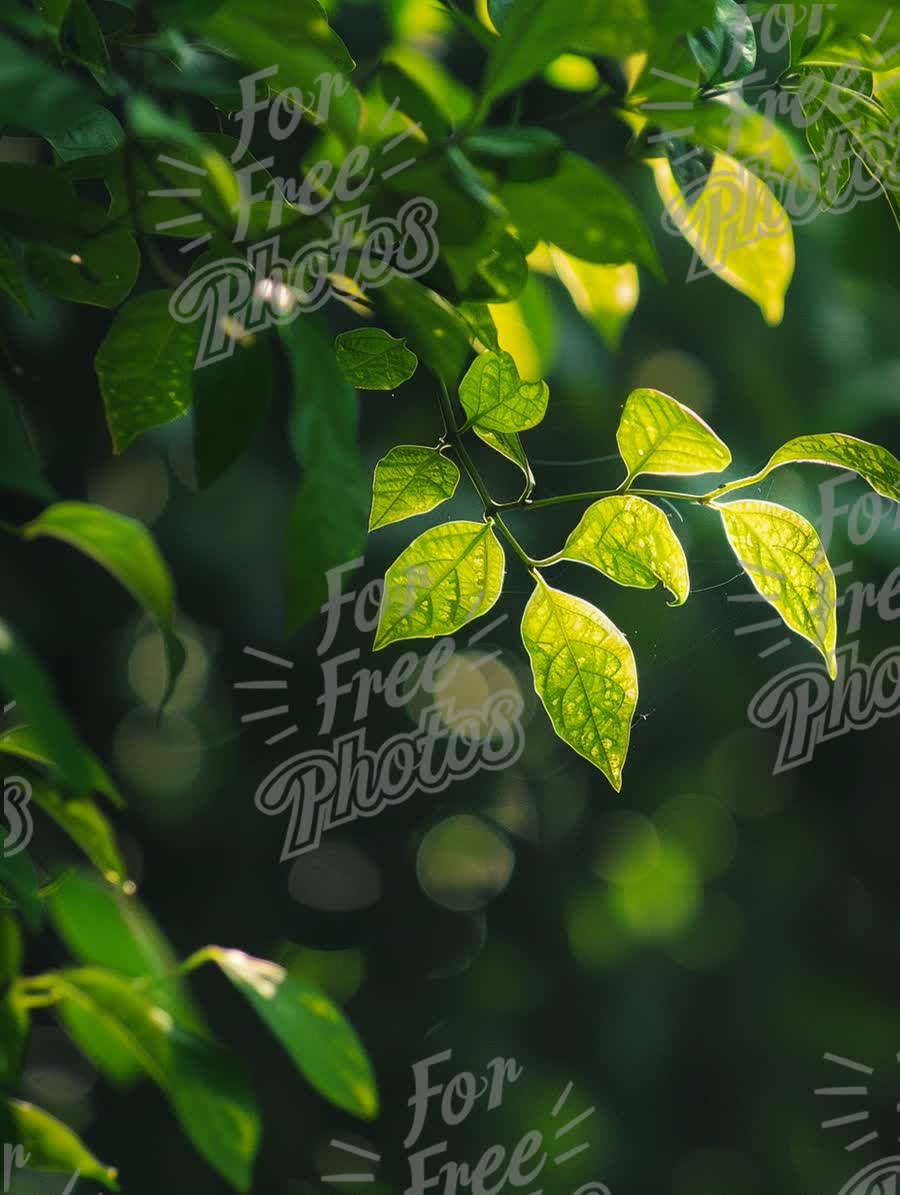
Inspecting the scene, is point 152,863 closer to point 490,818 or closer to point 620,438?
point 490,818

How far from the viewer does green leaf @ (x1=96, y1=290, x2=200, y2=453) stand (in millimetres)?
245

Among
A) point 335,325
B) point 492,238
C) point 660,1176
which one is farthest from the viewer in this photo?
point 660,1176

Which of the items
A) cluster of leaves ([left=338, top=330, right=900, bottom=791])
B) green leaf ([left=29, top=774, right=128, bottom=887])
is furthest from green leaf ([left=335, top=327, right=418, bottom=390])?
green leaf ([left=29, top=774, right=128, bottom=887])

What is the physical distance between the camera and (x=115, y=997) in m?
0.23

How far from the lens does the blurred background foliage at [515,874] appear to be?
1.07 metres

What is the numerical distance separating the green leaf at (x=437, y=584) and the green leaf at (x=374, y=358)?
4 cm

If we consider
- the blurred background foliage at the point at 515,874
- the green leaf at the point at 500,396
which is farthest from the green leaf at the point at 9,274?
the blurred background foliage at the point at 515,874

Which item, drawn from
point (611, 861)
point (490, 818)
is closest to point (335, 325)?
point (490, 818)

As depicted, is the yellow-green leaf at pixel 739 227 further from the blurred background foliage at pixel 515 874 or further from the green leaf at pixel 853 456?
the blurred background foliage at pixel 515 874

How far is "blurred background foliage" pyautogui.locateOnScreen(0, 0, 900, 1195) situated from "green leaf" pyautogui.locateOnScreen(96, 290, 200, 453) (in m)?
0.76

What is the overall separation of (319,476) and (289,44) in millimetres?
76

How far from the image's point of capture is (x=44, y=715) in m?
0.17

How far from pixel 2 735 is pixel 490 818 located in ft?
3.16

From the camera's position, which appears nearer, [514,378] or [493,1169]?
[514,378]
